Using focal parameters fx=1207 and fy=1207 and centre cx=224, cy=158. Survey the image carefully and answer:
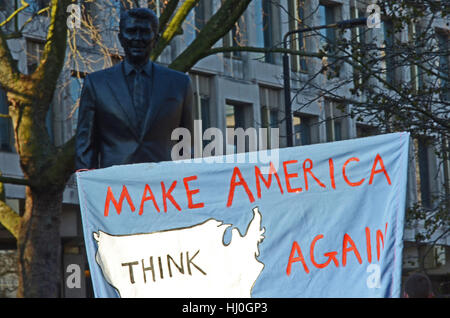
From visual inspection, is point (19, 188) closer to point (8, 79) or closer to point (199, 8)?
point (199, 8)

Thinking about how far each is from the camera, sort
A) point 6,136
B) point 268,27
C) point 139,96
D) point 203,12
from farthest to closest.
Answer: point 268,27 < point 203,12 < point 6,136 < point 139,96

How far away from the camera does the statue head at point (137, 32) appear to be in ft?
26.5

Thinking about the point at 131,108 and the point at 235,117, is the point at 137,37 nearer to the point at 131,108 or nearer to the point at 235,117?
the point at 131,108

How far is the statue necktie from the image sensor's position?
8156mm

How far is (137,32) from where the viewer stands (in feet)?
26.5

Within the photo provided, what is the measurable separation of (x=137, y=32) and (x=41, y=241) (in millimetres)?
7035

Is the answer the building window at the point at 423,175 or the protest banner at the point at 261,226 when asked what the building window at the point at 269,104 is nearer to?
the building window at the point at 423,175

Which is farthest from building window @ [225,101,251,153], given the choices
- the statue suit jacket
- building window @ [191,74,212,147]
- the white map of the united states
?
the white map of the united states

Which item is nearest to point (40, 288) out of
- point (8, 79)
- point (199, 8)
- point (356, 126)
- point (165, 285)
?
point (8, 79)

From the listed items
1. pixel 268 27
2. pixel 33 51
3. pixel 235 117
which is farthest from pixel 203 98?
pixel 33 51

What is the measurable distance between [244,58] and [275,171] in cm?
3004

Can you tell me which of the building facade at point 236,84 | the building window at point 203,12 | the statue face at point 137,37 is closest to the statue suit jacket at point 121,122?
the statue face at point 137,37

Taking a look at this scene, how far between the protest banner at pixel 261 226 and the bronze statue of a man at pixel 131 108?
0.97 meters

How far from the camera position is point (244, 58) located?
36656mm
